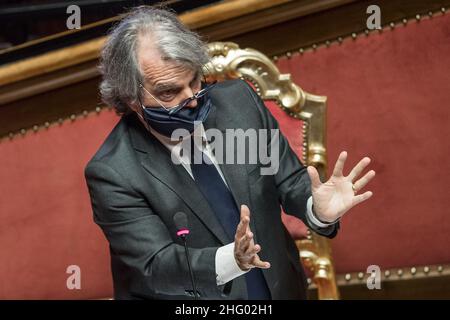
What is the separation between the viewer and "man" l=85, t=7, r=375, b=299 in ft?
5.81

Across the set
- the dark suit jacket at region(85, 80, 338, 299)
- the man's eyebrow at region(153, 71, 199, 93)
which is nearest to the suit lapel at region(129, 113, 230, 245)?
the dark suit jacket at region(85, 80, 338, 299)

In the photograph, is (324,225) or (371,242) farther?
(371,242)

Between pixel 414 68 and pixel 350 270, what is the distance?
51 cm

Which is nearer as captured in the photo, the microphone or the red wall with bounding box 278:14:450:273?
the microphone

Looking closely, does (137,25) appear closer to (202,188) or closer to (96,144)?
(202,188)

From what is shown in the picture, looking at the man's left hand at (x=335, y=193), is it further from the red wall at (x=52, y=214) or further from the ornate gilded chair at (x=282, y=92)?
the red wall at (x=52, y=214)

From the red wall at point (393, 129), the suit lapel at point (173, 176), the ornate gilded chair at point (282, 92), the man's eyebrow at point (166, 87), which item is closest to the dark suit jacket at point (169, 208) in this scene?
the suit lapel at point (173, 176)

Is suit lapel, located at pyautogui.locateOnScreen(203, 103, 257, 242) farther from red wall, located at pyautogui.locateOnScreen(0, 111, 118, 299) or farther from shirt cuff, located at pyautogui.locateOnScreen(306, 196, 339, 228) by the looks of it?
red wall, located at pyautogui.locateOnScreen(0, 111, 118, 299)

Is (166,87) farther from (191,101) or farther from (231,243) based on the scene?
(231,243)

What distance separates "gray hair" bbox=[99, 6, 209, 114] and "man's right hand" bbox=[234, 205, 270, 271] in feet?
1.03

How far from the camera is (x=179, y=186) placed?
184 centimetres
